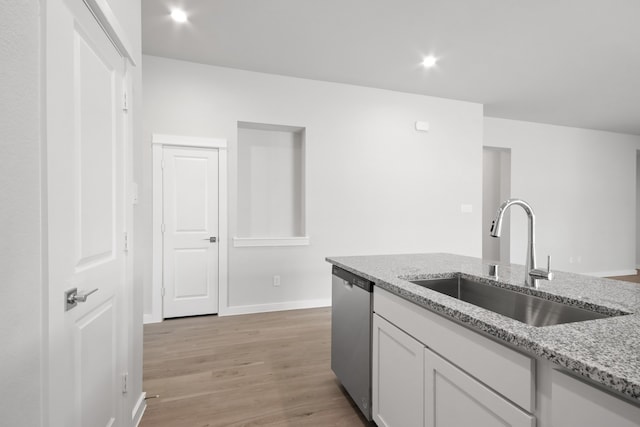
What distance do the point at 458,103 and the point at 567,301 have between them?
14.2 feet

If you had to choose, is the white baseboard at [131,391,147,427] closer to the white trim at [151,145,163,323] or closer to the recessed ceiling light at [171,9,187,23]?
the white trim at [151,145,163,323]

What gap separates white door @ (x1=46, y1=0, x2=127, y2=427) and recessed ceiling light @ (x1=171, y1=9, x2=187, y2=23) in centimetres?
146

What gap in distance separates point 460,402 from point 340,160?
11.2ft

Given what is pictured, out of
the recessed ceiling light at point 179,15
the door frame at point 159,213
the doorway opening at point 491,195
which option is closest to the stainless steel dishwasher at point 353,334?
the door frame at point 159,213

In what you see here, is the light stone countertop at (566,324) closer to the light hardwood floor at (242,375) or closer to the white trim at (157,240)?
the light hardwood floor at (242,375)

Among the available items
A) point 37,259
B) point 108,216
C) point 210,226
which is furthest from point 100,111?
point 210,226

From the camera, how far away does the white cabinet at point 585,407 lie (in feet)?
1.92

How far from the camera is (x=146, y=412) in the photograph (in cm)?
189

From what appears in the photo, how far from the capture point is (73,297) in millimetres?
1098

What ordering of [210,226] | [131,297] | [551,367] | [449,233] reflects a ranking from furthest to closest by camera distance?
[449,233] → [210,226] → [131,297] → [551,367]

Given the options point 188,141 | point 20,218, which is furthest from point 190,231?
point 20,218

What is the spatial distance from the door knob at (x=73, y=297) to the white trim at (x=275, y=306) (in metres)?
2.68

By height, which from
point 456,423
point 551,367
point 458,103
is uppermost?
point 458,103

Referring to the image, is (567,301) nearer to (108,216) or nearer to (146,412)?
(108,216)
